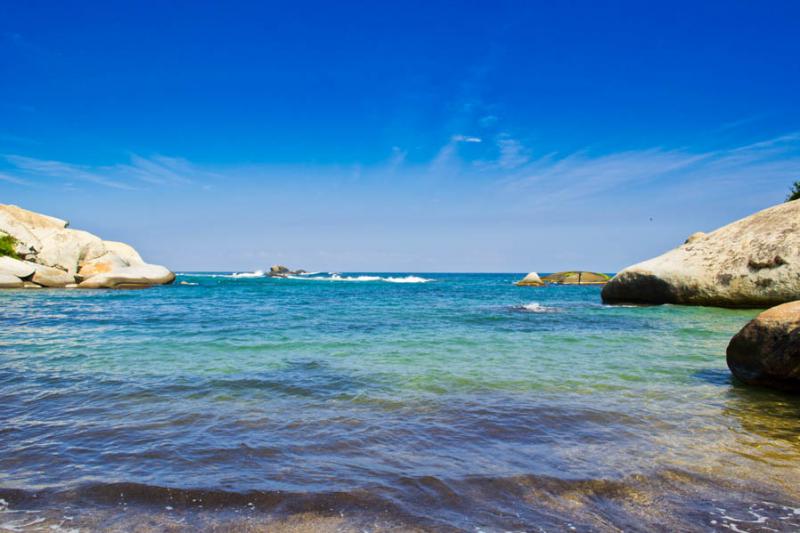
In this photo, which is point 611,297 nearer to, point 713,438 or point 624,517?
point 713,438

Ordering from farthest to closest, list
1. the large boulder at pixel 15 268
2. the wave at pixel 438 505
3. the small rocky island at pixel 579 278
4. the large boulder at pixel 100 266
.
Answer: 1. the small rocky island at pixel 579 278
2. the large boulder at pixel 100 266
3. the large boulder at pixel 15 268
4. the wave at pixel 438 505

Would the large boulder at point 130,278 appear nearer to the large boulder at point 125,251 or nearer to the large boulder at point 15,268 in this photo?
the large boulder at point 15,268

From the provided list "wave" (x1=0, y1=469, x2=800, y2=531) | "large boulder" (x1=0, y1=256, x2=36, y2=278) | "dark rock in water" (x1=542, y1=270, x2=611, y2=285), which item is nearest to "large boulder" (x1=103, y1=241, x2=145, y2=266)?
"large boulder" (x1=0, y1=256, x2=36, y2=278)

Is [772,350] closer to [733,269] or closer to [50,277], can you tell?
[733,269]

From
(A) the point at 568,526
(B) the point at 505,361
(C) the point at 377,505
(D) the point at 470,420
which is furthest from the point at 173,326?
(A) the point at 568,526

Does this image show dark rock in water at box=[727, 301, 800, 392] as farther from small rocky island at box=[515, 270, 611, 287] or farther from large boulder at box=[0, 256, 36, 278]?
small rocky island at box=[515, 270, 611, 287]

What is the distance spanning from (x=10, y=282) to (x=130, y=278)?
8.38m

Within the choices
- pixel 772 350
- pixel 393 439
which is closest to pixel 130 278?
pixel 393 439

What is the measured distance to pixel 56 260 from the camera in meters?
43.1

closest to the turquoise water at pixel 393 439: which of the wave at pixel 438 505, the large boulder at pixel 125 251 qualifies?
the wave at pixel 438 505

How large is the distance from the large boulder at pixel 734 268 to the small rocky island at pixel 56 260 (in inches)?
1548

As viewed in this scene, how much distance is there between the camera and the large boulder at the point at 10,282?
34.7 m

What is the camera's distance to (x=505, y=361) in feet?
32.9

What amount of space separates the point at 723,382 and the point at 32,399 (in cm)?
1069
